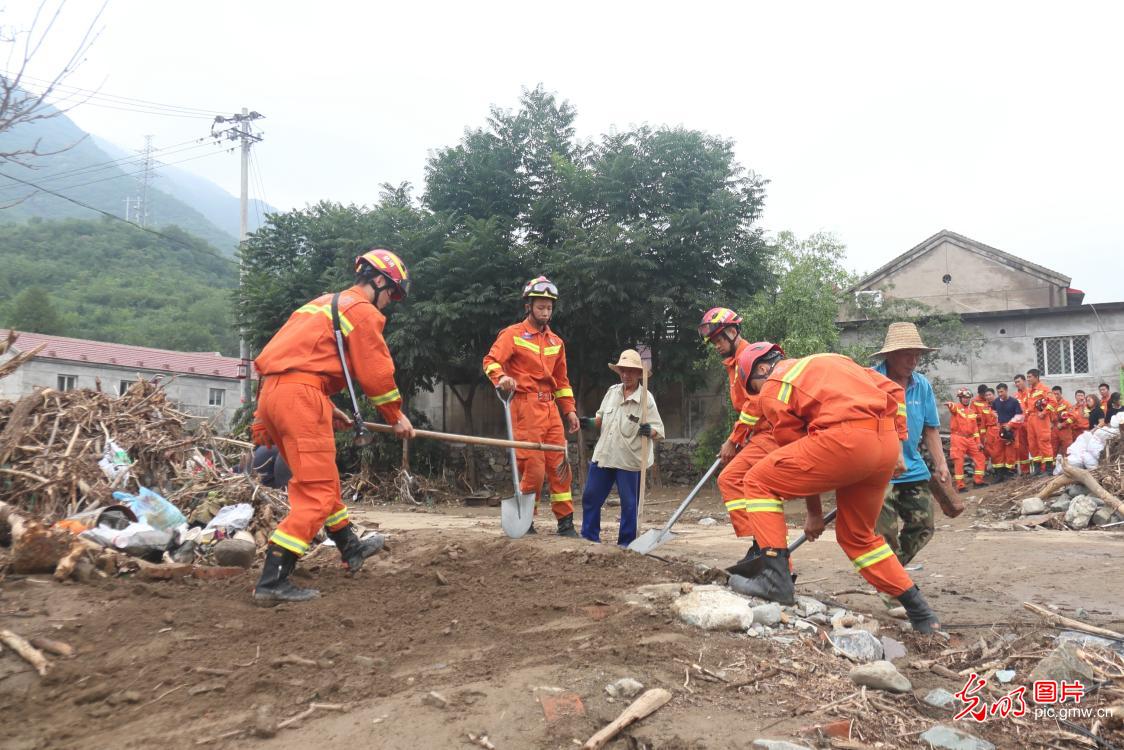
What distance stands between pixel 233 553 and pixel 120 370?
2858 cm

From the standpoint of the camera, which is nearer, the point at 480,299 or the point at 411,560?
the point at 411,560

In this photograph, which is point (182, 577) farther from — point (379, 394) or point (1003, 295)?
point (1003, 295)

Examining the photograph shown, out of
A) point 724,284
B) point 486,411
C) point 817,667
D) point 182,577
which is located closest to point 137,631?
point 182,577

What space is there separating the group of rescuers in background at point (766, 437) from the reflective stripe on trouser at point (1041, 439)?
10.1 meters

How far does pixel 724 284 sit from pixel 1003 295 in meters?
11.6

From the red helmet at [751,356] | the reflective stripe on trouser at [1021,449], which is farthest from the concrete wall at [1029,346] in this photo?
the red helmet at [751,356]

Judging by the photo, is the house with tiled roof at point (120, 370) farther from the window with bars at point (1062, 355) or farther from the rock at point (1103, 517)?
the window with bars at point (1062, 355)

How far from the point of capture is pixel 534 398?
Answer: 6223 mm

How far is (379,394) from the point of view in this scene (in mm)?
4461

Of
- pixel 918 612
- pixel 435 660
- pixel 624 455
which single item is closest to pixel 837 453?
pixel 918 612

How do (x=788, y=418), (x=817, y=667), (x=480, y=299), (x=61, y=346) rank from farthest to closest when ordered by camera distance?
(x=61, y=346) < (x=480, y=299) < (x=788, y=418) < (x=817, y=667)

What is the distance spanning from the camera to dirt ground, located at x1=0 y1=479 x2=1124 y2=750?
2652 millimetres

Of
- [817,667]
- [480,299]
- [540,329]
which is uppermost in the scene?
[480,299]

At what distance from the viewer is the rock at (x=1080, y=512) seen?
9398mm
